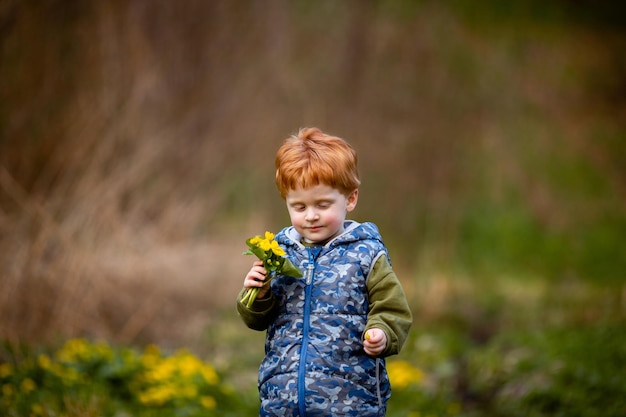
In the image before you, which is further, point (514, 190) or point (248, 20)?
point (514, 190)

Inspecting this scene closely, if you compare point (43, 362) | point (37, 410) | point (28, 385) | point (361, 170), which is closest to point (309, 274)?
point (37, 410)

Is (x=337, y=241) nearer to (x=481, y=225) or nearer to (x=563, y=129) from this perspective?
(x=481, y=225)

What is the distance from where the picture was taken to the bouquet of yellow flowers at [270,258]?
286 cm

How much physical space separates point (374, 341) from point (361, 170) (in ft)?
21.8

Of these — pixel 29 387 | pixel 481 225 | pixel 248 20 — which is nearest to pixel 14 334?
pixel 29 387

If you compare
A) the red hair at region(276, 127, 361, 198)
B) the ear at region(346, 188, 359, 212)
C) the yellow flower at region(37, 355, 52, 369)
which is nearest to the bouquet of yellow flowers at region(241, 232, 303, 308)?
the red hair at region(276, 127, 361, 198)

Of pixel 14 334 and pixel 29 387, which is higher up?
pixel 14 334

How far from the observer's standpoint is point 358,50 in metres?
10.1

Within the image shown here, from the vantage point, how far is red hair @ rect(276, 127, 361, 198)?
9.78 feet

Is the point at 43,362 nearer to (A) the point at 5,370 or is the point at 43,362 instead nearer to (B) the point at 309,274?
(A) the point at 5,370

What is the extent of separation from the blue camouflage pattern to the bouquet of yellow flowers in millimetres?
126

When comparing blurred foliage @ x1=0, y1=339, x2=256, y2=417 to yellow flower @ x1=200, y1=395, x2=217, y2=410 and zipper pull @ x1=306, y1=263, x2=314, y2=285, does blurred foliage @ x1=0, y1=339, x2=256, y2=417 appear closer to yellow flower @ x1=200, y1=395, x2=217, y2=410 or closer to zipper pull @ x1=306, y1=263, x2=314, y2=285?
yellow flower @ x1=200, y1=395, x2=217, y2=410

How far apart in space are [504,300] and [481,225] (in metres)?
1.31

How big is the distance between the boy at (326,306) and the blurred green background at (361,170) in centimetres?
237
